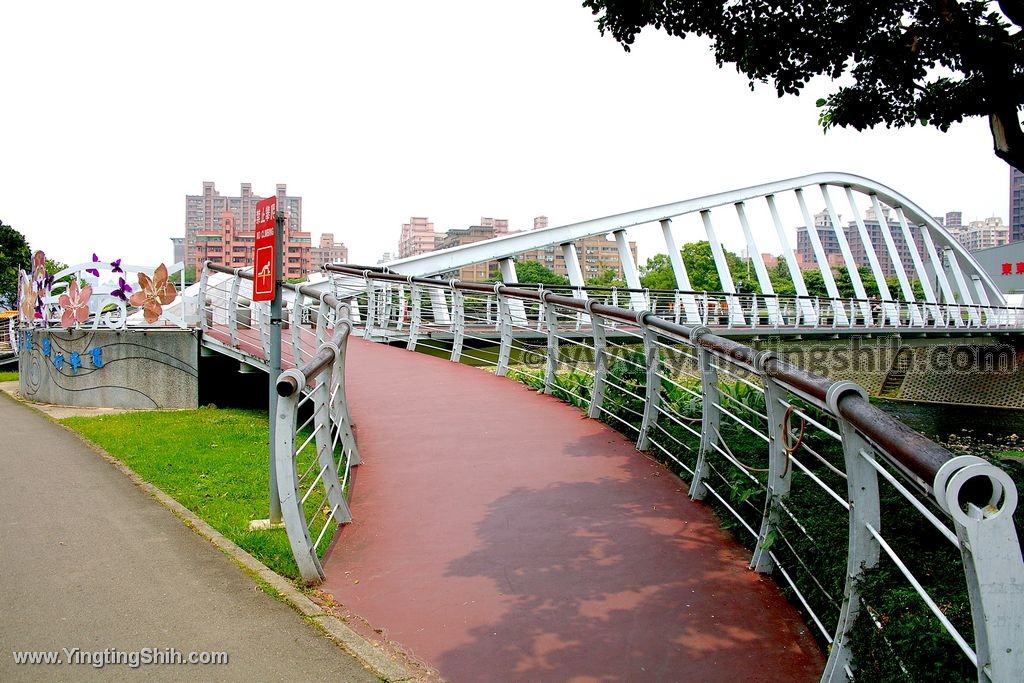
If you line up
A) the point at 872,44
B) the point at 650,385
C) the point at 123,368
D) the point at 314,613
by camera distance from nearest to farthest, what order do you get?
the point at 314,613, the point at 650,385, the point at 872,44, the point at 123,368

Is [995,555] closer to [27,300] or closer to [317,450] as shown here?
[317,450]

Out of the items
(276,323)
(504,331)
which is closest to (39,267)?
(504,331)

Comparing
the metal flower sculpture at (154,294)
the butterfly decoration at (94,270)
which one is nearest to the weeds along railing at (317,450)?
the metal flower sculpture at (154,294)

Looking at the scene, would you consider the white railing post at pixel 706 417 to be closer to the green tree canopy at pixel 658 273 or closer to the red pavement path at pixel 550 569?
the red pavement path at pixel 550 569

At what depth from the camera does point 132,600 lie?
3.98 metres

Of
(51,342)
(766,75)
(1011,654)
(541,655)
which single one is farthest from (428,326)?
(1011,654)

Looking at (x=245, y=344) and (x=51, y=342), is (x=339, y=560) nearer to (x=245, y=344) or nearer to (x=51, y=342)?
(x=245, y=344)

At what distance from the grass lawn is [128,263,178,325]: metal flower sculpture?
214 centimetres

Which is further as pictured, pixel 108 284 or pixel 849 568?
pixel 108 284

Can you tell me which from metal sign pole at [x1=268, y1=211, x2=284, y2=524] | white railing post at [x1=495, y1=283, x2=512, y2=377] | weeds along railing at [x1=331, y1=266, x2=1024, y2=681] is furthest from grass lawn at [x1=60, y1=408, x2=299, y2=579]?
white railing post at [x1=495, y1=283, x2=512, y2=377]

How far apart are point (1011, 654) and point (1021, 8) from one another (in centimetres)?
572

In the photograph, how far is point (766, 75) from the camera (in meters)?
7.44

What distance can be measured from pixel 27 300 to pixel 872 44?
17.0m

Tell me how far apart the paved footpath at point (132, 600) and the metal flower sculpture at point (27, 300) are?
11.9m
